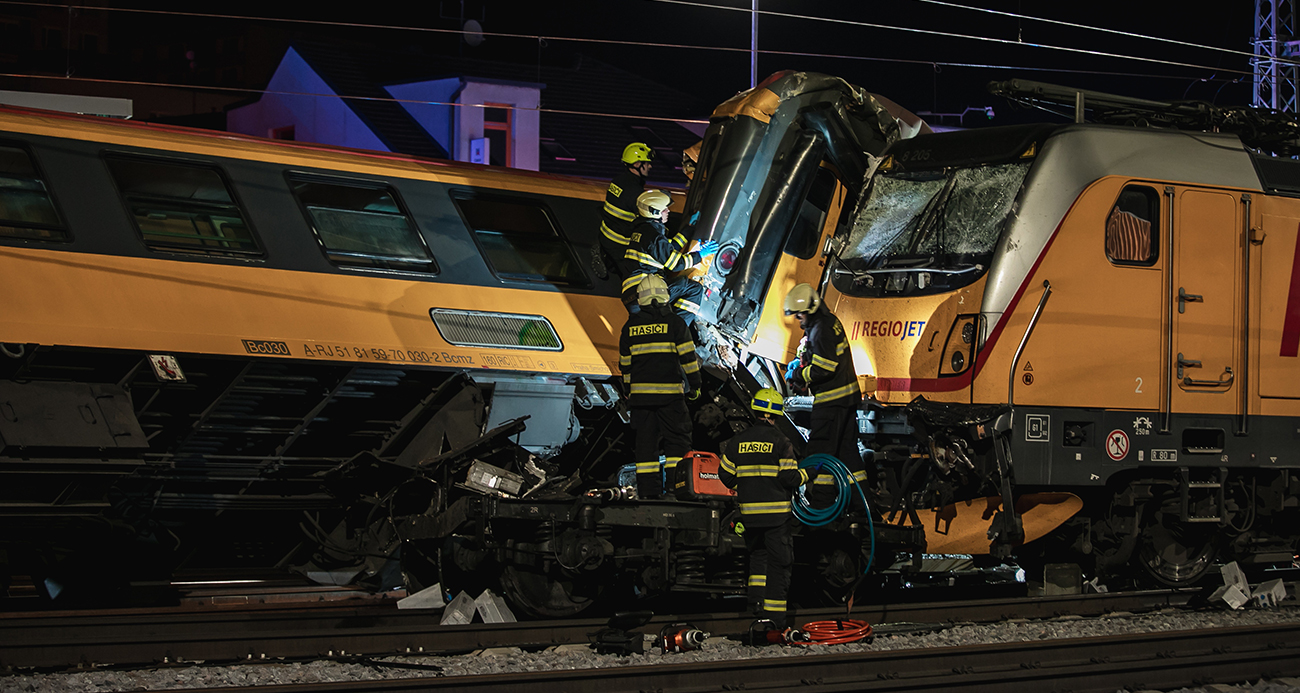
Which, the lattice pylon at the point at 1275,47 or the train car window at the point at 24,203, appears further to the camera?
the lattice pylon at the point at 1275,47

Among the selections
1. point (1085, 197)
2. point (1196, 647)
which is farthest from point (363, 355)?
point (1196, 647)

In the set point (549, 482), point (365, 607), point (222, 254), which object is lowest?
point (365, 607)

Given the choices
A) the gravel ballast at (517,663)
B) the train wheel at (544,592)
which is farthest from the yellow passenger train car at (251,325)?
the gravel ballast at (517,663)

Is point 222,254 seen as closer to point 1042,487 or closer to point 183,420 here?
point 183,420

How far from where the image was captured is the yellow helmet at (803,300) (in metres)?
9.73

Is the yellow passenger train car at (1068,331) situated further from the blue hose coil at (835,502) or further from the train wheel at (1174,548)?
the blue hose coil at (835,502)

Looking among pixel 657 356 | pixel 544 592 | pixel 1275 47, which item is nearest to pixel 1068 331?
pixel 657 356

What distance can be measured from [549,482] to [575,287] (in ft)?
6.09

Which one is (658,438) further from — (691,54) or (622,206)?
(691,54)

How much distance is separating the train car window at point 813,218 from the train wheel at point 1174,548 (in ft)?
11.4

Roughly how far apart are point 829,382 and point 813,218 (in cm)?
187

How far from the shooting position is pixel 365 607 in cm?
1016

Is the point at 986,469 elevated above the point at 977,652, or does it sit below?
above

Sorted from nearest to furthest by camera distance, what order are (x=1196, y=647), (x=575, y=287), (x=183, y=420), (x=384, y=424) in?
(x=1196, y=647), (x=183, y=420), (x=384, y=424), (x=575, y=287)
